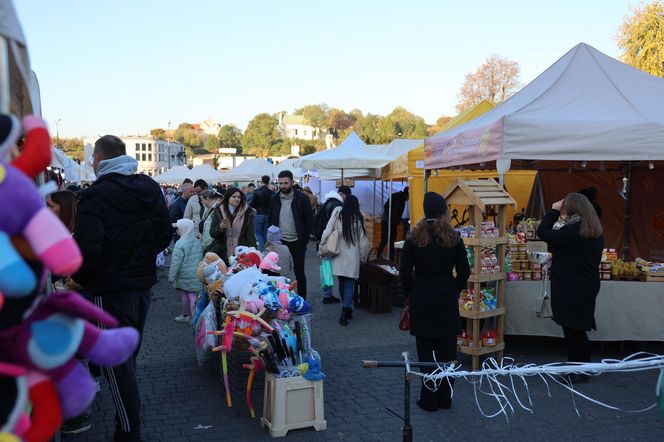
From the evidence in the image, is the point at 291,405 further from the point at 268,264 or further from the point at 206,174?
the point at 206,174

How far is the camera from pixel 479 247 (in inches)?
226

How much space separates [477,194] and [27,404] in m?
4.86

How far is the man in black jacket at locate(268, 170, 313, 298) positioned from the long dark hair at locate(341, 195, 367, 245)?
537 millimetres

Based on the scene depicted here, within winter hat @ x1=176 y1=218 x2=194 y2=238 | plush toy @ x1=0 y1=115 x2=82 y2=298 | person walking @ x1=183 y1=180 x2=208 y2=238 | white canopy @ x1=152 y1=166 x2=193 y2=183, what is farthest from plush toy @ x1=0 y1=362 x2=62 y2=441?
white canopy @ x1=152 y1=166 x2=193 y2=183

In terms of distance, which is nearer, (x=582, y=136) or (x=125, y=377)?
(x=125, y=377)

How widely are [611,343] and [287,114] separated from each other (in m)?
159

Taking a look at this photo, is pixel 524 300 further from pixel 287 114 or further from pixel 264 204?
pixel 287 114

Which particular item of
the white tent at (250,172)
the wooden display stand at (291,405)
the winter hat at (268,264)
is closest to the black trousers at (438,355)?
the wooden display stand at (291,405)

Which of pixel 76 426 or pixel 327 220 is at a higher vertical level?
pixel 327 220

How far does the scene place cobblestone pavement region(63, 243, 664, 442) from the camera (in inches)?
175

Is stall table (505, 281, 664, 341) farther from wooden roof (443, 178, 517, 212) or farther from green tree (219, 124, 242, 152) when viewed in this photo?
green tree (219, 124, 242, 152)

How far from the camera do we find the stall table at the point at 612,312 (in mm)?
6320

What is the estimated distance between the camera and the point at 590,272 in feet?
18.0

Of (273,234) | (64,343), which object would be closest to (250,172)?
(273,234)
